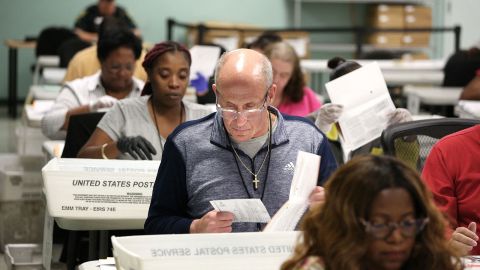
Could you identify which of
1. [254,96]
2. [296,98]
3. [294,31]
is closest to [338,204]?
[254,96]

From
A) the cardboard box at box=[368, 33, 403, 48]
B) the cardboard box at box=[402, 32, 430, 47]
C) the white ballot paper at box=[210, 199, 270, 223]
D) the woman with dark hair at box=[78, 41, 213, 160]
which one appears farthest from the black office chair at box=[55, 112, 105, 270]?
the cardboard box at box=[402, 32, 430, 47]

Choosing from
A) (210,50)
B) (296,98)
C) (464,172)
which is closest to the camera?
(464,172)

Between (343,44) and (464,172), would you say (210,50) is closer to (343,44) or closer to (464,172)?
(464,172)

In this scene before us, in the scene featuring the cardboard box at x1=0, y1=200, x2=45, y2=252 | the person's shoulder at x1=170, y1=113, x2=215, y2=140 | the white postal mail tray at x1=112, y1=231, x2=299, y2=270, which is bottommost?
the cardboard box at x1=0, y1=200, x2=45, y2=252

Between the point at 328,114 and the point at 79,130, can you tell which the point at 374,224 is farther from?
the point at 79,130

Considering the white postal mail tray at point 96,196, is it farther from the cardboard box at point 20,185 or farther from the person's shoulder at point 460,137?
the cardboard box at point 20,185

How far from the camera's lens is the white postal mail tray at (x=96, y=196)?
335 centimetres

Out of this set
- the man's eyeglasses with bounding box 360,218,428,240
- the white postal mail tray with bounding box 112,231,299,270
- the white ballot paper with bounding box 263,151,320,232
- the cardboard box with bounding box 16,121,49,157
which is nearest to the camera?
the man's eyeglasses with bounding box 360,218,428,240

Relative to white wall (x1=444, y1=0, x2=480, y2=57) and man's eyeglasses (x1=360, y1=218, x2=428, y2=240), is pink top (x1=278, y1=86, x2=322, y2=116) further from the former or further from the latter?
white wall (x1=444, y1=0, x2=480, y2=57)

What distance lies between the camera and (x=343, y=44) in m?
14.3

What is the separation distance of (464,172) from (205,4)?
11.2m

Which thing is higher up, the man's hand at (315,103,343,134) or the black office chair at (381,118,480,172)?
the black office chair at (381,118,480,172)

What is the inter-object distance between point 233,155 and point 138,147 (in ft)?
3.21

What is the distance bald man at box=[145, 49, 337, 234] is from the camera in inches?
121
